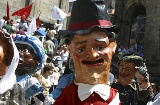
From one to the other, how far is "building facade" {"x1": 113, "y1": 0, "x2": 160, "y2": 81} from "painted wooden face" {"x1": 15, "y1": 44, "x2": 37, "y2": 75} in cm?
1247

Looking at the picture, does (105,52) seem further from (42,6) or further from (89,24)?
(42,6)

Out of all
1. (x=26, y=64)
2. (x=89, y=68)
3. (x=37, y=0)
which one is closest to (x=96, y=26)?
(x=89, y=68)

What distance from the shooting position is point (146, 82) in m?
4.78

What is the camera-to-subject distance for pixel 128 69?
445 cm

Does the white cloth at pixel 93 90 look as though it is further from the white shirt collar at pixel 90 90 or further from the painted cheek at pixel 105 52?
the painted cheek at pixel 105 52

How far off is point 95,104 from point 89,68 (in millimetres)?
331

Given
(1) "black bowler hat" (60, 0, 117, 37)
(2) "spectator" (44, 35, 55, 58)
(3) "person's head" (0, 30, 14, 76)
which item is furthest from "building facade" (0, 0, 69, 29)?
(3) "person's head" (0, 30, 14, 76)

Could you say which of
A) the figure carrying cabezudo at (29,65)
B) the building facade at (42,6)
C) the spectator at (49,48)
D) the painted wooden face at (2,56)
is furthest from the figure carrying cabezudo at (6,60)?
the building facade at (42,6)

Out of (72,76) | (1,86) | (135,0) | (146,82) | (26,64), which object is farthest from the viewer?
(135,0)

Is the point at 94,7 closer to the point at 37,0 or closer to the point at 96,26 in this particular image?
the point at 96,26

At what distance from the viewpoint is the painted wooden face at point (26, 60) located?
3.79m

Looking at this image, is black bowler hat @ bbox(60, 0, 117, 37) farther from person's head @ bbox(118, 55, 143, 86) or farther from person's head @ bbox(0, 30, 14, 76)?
person's head @ bbox(118, 55, 143, 86)

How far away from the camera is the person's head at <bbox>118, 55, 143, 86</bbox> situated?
4.45 m

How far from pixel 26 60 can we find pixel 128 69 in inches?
57.0
